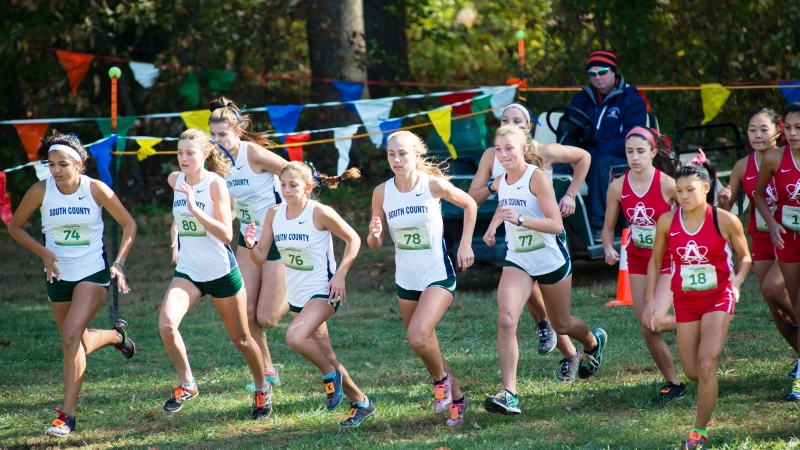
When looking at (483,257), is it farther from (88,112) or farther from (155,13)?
(88,112)

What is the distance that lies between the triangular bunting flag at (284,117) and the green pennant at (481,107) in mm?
1971

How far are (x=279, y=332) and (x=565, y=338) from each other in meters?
3.34

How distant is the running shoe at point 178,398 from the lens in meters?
5.86

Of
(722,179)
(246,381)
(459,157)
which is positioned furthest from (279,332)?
(722,179)

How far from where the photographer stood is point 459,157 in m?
9.83

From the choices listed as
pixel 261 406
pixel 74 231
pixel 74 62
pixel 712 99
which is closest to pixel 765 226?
pixel 261 406

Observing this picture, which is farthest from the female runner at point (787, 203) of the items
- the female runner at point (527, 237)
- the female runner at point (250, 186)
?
the female runner at point (250, 186)

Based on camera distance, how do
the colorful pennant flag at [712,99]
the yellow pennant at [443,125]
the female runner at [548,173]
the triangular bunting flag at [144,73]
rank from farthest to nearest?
the triangular bunting flag at [144,73]
the colorful pennant flag at [712,99]
the yellow pennant at [443,125]
the female runner at [548,173]

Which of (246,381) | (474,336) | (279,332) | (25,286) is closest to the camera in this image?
(246,381)

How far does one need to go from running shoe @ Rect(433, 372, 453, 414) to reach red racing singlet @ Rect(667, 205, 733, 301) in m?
1.47

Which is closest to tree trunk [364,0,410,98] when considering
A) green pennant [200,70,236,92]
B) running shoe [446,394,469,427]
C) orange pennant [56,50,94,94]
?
green pennant [200,70,236,92]

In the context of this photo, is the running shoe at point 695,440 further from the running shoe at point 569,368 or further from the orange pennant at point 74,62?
the orange pennant at point 74,62

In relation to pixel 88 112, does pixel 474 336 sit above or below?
below

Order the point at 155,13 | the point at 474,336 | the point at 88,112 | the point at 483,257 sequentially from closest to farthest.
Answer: the point at 474,336, the point at 483,257, the point at 155,13, the point at 88,112
